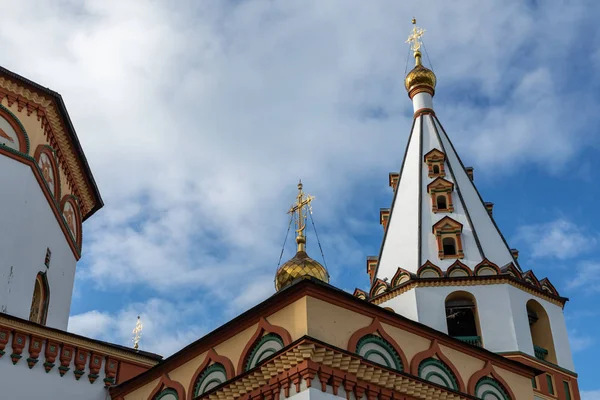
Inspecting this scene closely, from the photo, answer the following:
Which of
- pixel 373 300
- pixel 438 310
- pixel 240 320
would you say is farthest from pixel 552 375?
pixel 240 320

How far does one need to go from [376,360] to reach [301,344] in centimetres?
133

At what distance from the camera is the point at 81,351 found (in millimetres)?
11484

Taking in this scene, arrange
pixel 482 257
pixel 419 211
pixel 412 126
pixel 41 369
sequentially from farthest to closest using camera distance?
pixel 412 126, pixel 419 211, pixel 482 257, pixel 41 369

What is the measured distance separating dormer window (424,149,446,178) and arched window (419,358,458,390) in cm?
A: 843

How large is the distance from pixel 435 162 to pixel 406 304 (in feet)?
14.5

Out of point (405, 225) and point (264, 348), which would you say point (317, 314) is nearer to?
point (264, 348)

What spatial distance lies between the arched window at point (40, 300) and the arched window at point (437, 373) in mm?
5898

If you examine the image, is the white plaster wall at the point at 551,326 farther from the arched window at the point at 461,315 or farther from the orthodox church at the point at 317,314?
the arched window at the point at 461,315

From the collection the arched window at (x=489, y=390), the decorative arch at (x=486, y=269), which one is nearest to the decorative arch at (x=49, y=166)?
the arched window at (x=489, y=390)

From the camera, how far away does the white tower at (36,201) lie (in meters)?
11.5

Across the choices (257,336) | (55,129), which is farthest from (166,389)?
(55,129)

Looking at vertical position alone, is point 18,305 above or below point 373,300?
below

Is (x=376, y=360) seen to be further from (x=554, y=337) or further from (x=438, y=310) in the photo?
(x=554, y=337)

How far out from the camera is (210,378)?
10.2 m
